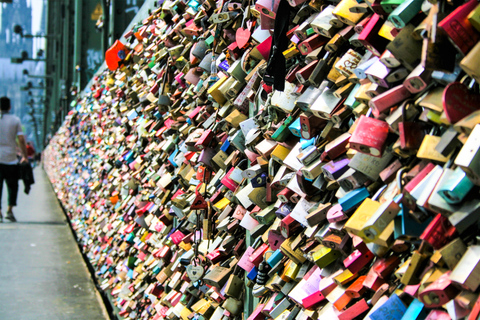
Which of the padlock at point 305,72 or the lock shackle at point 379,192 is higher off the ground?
the padlock at point 305,72

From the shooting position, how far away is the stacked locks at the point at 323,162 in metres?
0.75

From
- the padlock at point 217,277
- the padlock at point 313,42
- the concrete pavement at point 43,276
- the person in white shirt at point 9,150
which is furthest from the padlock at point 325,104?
the person in white shirt at point 9,150

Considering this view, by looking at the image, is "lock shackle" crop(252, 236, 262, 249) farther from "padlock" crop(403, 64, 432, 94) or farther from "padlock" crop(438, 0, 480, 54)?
"padlock" crop(438, 0, 480, 54)

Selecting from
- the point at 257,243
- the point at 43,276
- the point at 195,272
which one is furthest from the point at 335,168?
the point at 43,276

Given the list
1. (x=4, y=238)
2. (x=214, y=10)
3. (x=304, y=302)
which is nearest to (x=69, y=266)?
(x=4, y=238)

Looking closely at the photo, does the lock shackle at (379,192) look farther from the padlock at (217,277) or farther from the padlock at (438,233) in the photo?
the padlock at (217,277)

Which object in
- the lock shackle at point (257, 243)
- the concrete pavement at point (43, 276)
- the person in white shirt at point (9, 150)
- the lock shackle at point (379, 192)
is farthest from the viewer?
the person in white shirt at point (9, 150)

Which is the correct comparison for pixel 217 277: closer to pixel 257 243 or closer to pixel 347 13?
pixel 257 243

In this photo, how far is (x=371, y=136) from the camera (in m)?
0.88

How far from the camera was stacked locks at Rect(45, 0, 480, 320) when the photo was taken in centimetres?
75

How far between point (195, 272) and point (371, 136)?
1107 mm

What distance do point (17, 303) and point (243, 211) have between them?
8.85ft

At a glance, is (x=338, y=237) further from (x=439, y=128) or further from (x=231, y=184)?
(x=231, y=184)

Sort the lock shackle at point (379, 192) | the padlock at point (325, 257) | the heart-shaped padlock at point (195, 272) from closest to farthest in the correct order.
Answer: the lock shackle at point (379, 192) → the padlock at point (325, 257) → the heart-shaped padlock at point (195, 272)
